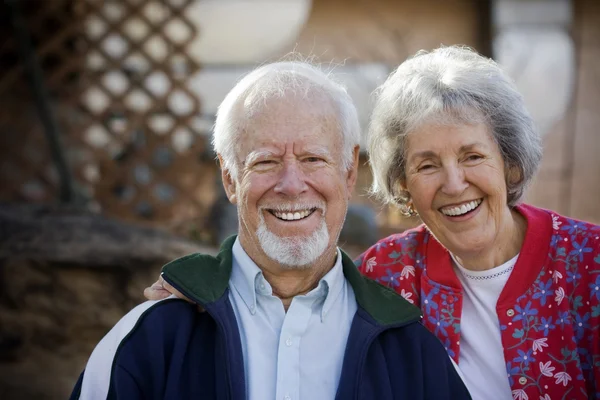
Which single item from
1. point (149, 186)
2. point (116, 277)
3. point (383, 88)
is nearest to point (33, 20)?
point (149, 186)

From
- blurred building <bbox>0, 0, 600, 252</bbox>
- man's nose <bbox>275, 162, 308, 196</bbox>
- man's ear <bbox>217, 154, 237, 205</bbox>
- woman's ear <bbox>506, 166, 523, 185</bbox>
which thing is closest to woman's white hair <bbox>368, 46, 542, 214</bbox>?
woman's ear <bbox>506, 166, 523, 185</bbox>

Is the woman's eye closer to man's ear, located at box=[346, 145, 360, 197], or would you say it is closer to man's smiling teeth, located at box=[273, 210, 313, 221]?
man's smiling teeth, located at box=[273, 210, 313, 221]

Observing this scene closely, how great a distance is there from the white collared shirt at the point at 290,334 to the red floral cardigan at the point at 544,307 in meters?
0.36

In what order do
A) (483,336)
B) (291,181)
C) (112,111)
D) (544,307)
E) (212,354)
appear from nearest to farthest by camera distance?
(212,354)
(291,181)
(544,307)
(483,336)
(112,111)

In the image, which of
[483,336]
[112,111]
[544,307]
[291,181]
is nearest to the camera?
[291,181]

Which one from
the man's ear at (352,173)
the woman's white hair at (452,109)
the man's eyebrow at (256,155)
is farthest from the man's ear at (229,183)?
the woman's white hair at (452,109)

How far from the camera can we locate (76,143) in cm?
528

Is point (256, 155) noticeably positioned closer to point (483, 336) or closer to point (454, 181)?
point (454, 181)

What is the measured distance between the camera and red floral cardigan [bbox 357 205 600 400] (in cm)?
222

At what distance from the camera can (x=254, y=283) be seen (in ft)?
7.31

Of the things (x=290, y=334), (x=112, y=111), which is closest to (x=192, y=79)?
(x=112, y=111)

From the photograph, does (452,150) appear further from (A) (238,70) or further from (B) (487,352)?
(A) (238,70)

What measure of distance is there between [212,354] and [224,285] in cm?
21

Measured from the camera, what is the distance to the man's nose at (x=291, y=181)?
2.20 meters
